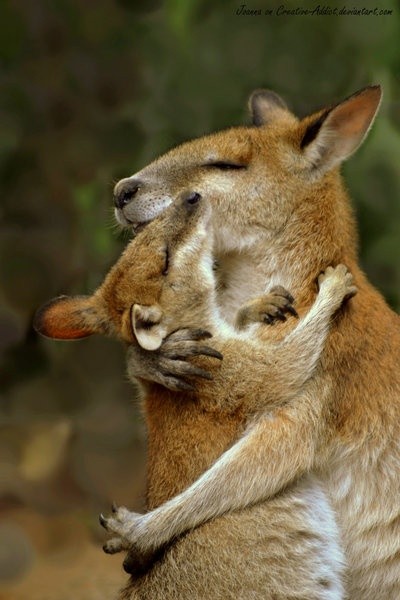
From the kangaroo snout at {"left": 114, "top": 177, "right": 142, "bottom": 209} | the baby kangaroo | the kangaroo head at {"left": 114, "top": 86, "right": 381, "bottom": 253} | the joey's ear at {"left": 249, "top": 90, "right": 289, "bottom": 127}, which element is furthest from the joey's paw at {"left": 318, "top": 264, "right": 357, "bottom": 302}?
the joey's ear at {"left": 249, "top": 90, "right": 289, "bottom": 127}

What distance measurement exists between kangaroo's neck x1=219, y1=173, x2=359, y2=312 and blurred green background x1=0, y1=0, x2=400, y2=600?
251cm

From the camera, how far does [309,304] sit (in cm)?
507

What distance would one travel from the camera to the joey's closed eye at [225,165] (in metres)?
5.30

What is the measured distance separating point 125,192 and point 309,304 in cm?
81

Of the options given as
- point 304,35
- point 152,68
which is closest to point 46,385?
point 152,68

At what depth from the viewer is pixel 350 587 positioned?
492 centimetres

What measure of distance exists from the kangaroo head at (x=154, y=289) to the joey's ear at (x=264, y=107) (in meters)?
0.78

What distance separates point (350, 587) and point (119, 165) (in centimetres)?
369

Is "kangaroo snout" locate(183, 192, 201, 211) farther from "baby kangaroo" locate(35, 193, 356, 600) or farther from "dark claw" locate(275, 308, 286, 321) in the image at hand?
"dark claw" locate(275, 308, 286, 321)

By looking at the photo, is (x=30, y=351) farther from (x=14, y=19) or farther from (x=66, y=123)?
(x=14, y=19)

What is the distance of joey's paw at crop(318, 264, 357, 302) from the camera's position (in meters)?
4.96

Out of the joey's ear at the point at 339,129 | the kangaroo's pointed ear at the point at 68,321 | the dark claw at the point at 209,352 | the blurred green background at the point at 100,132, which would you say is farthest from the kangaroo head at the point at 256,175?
the blurred green background at the point at 100,132

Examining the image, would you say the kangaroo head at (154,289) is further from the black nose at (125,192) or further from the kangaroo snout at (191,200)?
the black nose at (125,192)

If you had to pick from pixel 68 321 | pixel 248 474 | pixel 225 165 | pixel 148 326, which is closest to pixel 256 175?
pixel 225 165
